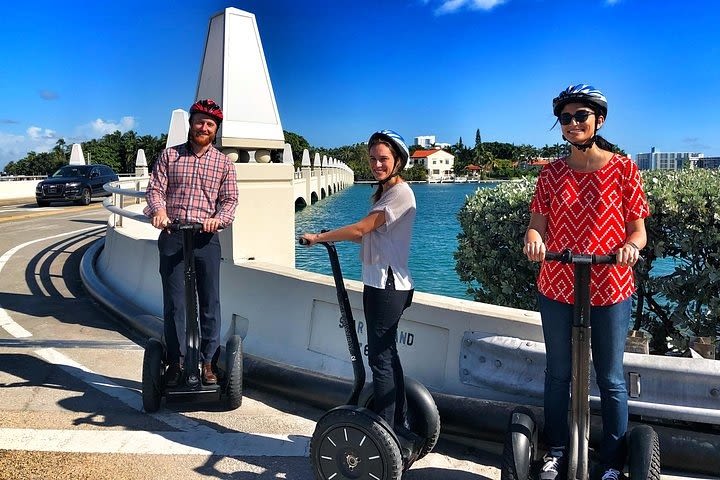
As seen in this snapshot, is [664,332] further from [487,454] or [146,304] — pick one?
[146,304]

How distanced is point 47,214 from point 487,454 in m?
19.4

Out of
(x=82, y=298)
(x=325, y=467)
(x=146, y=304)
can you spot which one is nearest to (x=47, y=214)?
(x=82, y=298)

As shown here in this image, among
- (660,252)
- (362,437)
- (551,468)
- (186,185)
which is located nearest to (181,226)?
(186,185)

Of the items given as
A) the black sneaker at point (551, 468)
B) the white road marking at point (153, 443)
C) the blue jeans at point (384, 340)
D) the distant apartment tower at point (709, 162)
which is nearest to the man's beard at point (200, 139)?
the blue jeans at point (384, 340)

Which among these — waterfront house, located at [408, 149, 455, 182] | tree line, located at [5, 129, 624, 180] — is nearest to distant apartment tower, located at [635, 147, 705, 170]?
tree line, located at [5, 129, 624, 180]

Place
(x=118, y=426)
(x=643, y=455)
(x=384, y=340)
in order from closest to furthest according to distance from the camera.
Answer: (x=643, y=455) < (x=384, y=340) < (x=118, y=426)

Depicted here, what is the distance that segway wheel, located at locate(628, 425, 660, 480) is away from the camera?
268 cm

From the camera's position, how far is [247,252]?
5.71 meters

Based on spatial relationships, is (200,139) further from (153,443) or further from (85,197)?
(85,197)

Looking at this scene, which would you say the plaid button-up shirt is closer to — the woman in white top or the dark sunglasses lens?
the woman in white top

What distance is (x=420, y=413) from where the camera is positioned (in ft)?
10.8

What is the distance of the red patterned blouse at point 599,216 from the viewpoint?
108 inches

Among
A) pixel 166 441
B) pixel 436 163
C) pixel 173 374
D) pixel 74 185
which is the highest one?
pixel 436 163

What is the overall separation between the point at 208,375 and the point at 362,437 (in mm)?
Result: 1663
